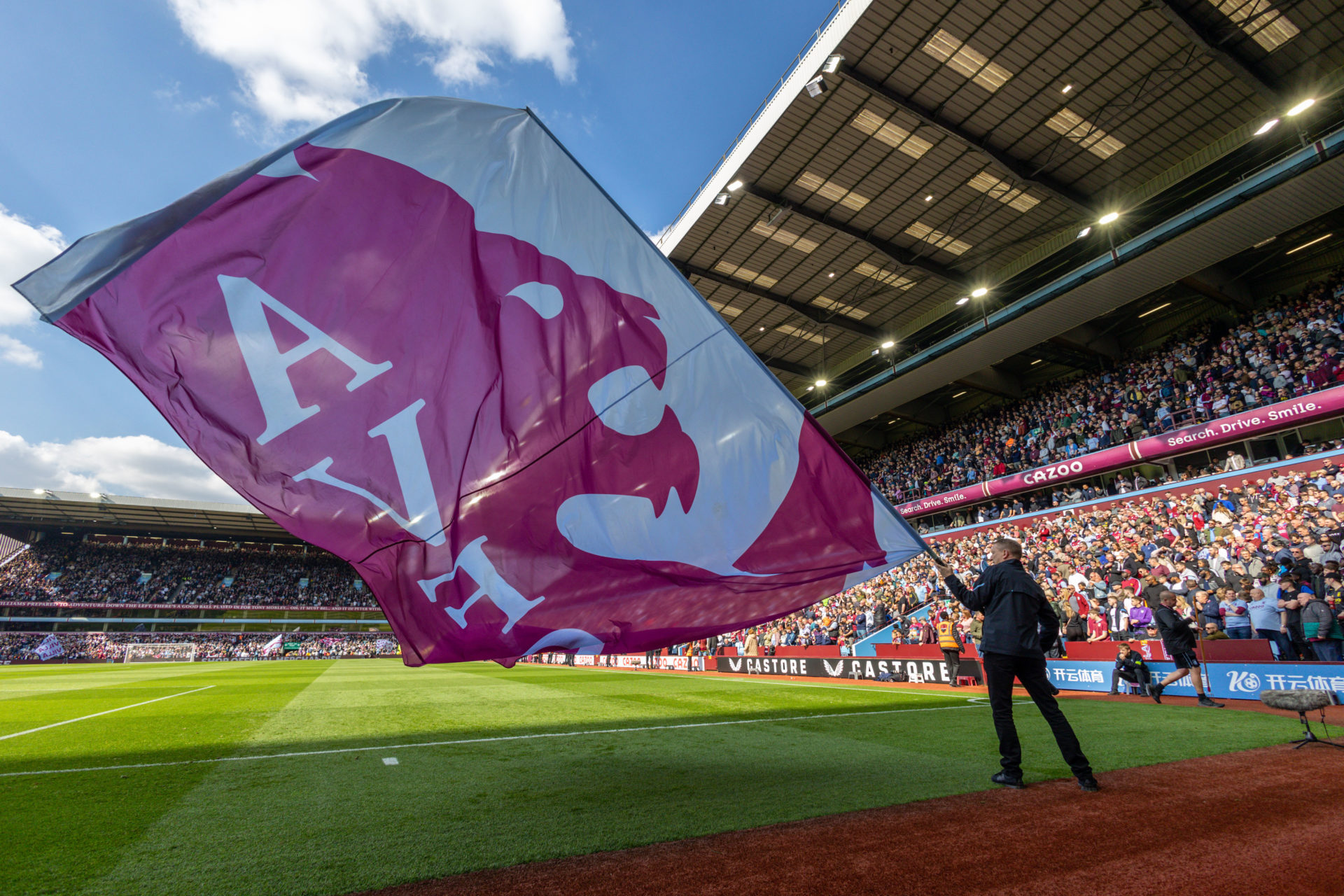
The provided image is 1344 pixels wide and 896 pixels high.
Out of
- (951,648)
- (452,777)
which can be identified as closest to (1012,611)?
(452,777)

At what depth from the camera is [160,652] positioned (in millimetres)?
48719

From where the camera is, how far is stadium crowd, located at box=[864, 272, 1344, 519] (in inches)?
701

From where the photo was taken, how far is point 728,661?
2214 cm

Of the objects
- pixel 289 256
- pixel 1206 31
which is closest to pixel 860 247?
pixel 1206 31

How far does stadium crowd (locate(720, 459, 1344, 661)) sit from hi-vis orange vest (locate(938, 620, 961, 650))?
23.6 inches

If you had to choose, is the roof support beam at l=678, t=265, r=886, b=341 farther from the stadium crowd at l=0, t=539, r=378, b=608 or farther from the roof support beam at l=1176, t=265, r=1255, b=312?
the stadium crowd at l=0, t=539, r=378, b=608

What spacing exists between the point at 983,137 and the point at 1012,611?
18512 mm

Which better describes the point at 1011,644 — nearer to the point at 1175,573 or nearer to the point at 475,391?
the point at 475,391

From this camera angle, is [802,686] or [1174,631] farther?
[802,686]

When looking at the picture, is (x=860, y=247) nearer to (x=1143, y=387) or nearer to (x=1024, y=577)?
(x=1143, y=387)

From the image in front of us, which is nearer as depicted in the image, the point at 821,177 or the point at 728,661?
the point at 821,177

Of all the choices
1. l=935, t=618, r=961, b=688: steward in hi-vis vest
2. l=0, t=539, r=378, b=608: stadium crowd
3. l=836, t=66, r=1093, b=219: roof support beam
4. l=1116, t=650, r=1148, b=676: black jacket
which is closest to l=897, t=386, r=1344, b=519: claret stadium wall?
l=836, t=66, r=1093, b=219: roof support beam

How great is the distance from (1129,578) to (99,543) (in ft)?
249

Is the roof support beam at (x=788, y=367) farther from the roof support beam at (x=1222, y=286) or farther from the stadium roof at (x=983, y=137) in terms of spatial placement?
the roof support beam at (x=1222, y=286)
